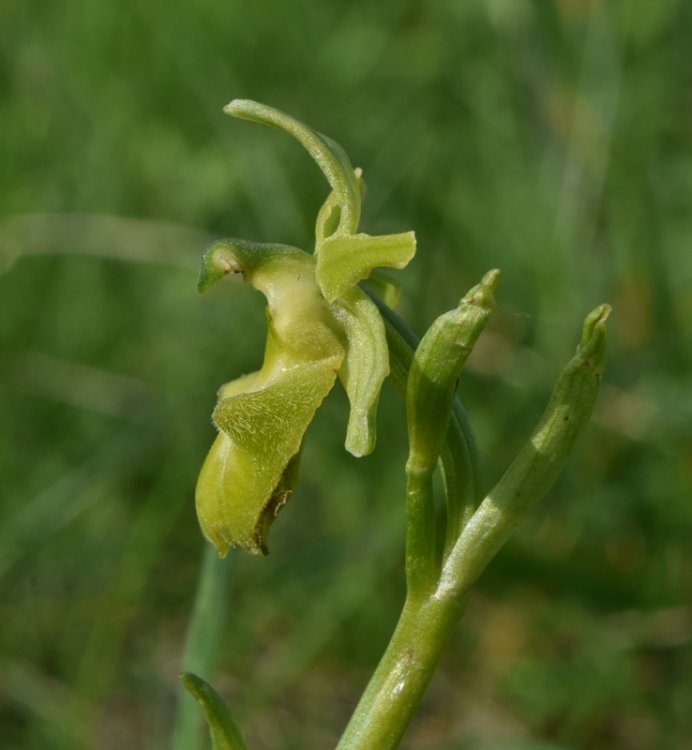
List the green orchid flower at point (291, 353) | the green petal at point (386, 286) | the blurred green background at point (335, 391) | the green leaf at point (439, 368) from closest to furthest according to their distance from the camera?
1. the green leaf at point (439, 368)
2. the green orchid flower at point (291, 353)
3. the green petal at point (386, 286)
4. the blurred green background at point (335, 391)

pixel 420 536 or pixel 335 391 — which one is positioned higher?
pixel 420 536

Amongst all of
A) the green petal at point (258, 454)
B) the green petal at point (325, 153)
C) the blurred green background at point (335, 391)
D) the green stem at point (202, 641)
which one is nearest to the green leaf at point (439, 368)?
the green petal at point (258, 454)

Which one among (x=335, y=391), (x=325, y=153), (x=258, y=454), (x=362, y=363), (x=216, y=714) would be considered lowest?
(x=335, y=391)

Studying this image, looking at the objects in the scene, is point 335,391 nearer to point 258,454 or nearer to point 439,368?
point 258,454

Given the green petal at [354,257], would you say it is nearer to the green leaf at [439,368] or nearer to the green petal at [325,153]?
the green petal at [325,153]

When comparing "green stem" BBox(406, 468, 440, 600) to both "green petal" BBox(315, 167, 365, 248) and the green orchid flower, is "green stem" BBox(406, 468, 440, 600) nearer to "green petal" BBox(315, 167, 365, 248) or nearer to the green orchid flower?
the green orchid flower

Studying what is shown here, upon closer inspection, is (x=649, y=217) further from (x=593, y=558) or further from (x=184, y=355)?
(x=184, y=355)

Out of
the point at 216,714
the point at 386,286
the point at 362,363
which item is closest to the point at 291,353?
the point at 362,363
